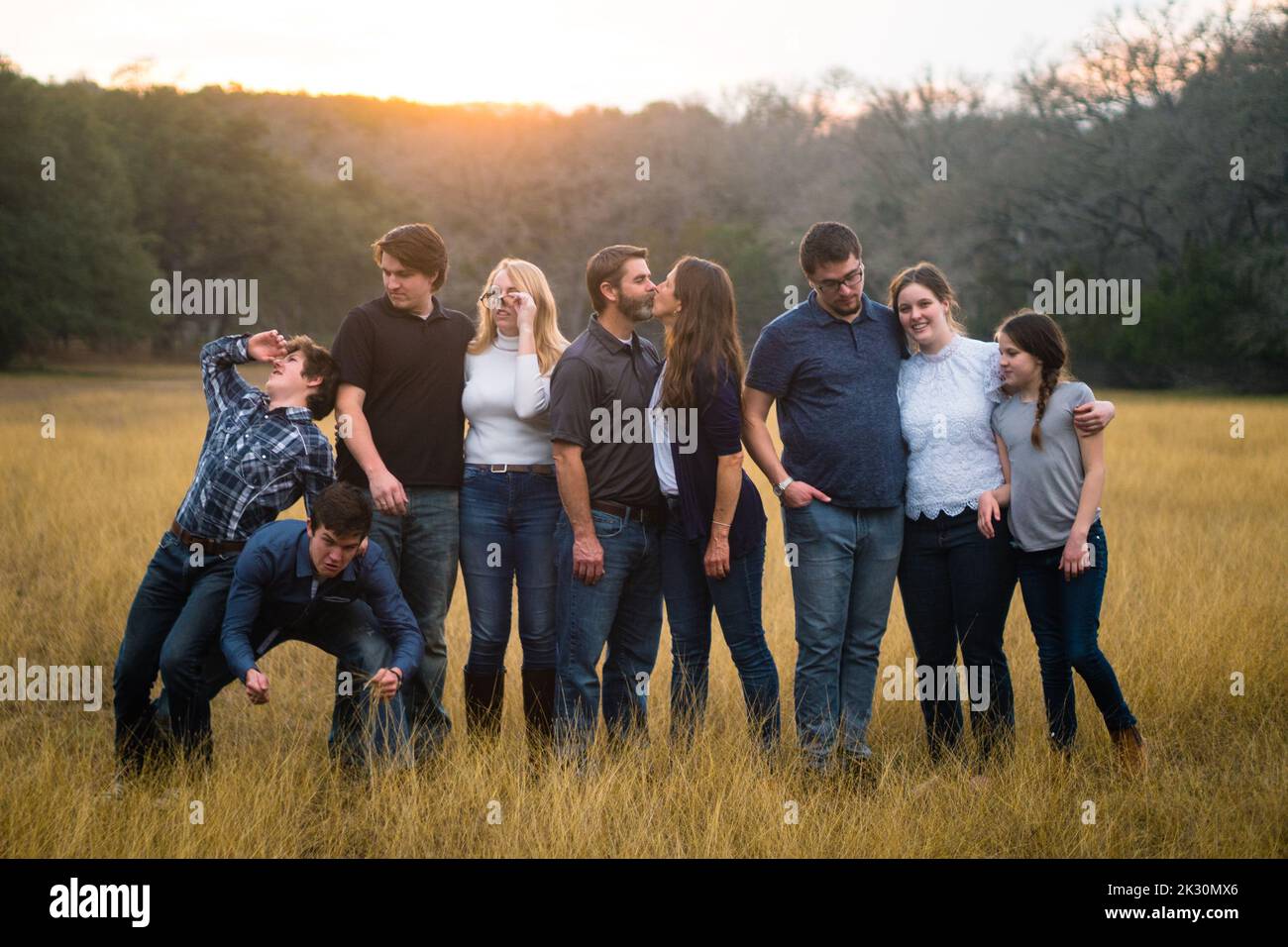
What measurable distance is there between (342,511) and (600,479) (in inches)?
37.1

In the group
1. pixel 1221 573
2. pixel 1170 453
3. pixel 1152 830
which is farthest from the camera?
pixel 1170 453

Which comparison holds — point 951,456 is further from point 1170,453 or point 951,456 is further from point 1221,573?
point 1170,453

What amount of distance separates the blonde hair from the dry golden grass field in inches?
61.3

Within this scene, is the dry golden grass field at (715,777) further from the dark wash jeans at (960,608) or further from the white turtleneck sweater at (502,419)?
the white turtleneck sweater at (502,419)

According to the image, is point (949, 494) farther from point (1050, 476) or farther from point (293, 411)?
point (293, 411)

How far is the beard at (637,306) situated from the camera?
434cm

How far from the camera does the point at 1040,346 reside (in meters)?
4.38

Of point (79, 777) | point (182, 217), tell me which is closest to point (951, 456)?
point (79, 777)

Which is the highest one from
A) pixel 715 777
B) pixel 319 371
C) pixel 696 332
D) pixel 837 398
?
pixel 696 332

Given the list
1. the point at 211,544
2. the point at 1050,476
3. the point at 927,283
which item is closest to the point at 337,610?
the point at 211,544

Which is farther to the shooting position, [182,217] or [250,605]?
[182,217]

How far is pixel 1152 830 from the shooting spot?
13.5ft

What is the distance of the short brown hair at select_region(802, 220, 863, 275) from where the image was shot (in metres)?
4.35

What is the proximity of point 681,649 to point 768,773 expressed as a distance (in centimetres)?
57
